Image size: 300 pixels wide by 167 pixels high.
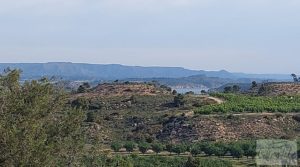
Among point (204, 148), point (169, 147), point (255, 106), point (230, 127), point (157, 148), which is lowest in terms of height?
point (157, 148)

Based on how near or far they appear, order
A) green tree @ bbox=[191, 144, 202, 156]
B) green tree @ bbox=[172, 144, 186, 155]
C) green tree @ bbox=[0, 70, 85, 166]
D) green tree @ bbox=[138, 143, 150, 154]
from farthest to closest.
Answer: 1. green tree @ bbox=[138, 143, 150, 154]
2. green tree @ bbox=[172, 144, 186, 155]
3. green tree @ bbox=[191, 144, 202, 156]
4. green tree @ bbox=[0, 70, 85, 166]

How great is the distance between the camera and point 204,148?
6072 cm

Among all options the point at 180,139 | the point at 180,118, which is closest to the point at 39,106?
the point at 180,139

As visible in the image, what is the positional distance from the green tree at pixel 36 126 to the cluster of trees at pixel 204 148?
3157cm

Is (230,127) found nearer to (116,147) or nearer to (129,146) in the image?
(129,146)

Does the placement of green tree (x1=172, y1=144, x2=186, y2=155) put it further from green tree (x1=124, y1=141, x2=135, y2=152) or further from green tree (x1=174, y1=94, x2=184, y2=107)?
green tree (x1=174, y1=94, x2=184, y2=107)

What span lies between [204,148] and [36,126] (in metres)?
39.2

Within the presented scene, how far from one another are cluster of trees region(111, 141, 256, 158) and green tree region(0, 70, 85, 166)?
104 feet

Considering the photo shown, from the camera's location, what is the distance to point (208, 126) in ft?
240

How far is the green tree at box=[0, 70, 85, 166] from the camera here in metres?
22.2

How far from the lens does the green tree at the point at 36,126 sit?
22.2 m

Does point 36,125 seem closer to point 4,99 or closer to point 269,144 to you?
point 4,99

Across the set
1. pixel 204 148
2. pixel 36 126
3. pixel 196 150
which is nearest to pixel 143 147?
pixel 196 150

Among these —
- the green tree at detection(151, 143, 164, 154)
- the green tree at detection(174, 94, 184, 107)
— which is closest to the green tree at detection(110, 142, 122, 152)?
the green tree at detection(151, 143, 164, 154)
